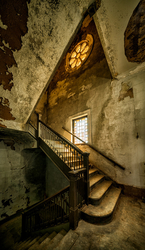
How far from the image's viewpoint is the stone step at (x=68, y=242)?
171 centimetres

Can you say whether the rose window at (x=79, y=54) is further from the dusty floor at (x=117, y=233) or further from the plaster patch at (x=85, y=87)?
the dusty floor at (x=117, y=233)

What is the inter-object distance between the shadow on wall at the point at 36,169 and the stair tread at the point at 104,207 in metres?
3.87

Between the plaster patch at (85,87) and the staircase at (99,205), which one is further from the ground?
the plaster patch at (85,87)

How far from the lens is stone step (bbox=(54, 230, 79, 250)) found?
171 cm

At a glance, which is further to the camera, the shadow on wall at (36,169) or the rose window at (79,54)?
the rose window at (79,54)

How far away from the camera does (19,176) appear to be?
15.9 feet

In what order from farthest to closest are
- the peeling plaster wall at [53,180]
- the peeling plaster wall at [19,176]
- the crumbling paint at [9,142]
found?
the peeling plaster wall at [53,180], the crumbling paint at [9,142], the peeling plaster wall at [19,176]

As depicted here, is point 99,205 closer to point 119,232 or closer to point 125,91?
point 119,232

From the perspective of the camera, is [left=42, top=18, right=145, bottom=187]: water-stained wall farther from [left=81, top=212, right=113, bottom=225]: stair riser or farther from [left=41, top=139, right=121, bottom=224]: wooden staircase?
[left=81, top=212, right=113, bottom=225]: stair riser

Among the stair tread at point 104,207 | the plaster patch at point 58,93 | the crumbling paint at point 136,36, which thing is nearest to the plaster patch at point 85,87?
the plaster patch at point 58,93

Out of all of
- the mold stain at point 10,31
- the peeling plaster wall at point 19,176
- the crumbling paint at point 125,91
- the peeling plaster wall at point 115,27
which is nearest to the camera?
the mold stain at point 10,31

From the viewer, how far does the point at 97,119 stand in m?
4.76

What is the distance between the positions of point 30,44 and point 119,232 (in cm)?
451

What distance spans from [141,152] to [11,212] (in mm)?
6187
